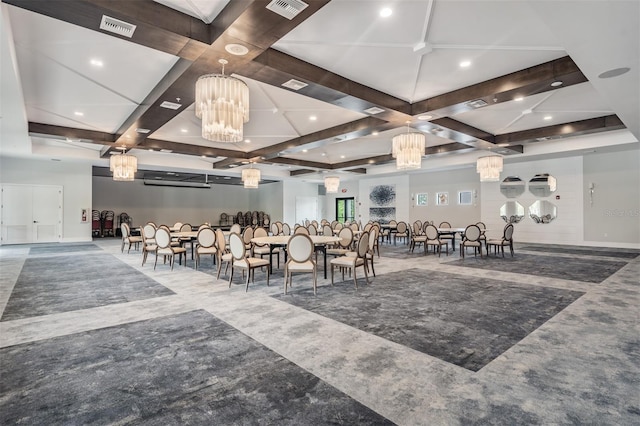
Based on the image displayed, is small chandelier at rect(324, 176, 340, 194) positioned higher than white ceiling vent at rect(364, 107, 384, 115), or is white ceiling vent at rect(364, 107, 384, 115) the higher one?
white ceiling vent at rect(364, 107, 384, 115)

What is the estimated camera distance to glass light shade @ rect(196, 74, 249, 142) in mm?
3592

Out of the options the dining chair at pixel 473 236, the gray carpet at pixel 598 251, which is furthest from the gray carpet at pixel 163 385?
the gray carpet at pixel 598 251

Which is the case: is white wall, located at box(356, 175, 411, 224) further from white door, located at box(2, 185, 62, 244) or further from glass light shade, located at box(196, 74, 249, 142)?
white door, located at box(2, 185, 62, 244)

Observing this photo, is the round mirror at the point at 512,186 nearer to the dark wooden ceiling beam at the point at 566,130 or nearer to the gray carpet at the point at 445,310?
the dark wooden ceiling beam at the point at 566,130

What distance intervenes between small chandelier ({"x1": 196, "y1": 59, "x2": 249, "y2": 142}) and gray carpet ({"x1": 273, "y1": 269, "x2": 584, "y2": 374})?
250 cm

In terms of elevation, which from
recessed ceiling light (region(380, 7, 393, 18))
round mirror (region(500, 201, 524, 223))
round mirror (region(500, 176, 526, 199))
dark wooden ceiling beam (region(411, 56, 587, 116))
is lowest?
round mirror (region(500, 201, 524, 223))

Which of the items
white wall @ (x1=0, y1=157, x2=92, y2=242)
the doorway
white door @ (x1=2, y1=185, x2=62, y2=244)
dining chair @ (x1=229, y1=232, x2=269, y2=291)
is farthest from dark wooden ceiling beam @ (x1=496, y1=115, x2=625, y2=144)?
white door @ (x1=2, y1=185, x2=62, y2=244)

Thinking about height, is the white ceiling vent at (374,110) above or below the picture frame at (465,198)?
above

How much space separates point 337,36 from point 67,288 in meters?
5.74

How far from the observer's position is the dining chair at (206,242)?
6961mm

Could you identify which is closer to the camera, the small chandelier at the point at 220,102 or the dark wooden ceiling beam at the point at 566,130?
the small chandelier at the point at 220,102

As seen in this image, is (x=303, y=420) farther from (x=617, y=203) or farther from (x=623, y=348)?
(x=617, y=203)

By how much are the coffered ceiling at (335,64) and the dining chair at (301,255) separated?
2352 mm

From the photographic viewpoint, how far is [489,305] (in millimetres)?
4395
